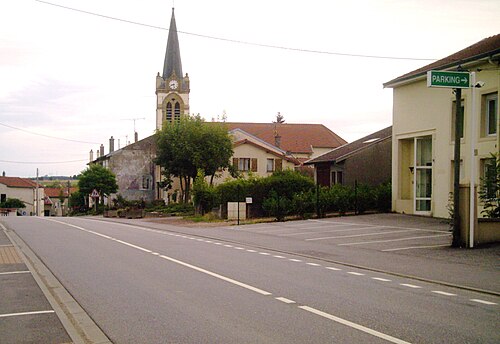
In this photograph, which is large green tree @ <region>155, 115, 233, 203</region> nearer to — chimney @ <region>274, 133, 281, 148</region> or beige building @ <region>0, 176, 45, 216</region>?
chimney @ <region>274, 133, 281, 148</region>

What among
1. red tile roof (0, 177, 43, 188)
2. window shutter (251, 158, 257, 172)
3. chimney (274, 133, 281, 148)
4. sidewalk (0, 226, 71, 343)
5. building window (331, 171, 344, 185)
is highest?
chimney (274, 133, 281, 148)

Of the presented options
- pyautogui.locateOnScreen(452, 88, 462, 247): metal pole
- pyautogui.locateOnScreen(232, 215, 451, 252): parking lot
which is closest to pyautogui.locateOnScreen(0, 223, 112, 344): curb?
pyautogui.locateOnScreen(232, 215, 451, 252): parking lot

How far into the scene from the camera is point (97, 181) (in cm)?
7150

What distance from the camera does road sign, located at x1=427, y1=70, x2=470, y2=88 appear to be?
18.4m

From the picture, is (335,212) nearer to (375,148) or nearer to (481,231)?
(375,148)

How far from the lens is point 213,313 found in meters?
9.06

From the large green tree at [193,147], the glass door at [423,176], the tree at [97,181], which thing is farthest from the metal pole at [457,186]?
the tree at [97,181]

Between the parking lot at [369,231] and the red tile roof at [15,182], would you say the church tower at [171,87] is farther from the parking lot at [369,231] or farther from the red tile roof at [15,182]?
the parking lot at [369,231]

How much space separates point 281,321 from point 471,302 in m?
3.61

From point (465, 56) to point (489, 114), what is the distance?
9.99ft

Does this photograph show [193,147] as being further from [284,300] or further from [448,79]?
[284,300]

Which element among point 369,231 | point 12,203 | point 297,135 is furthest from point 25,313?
point 12,203

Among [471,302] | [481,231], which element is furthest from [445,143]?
[471,302]

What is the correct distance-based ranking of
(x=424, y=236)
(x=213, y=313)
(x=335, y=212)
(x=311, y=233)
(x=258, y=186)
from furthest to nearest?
(x=258, y=186) < (x=335, y=212) < (x=311, y=233) < (x=424, y=236) < (x=213, y=313)
